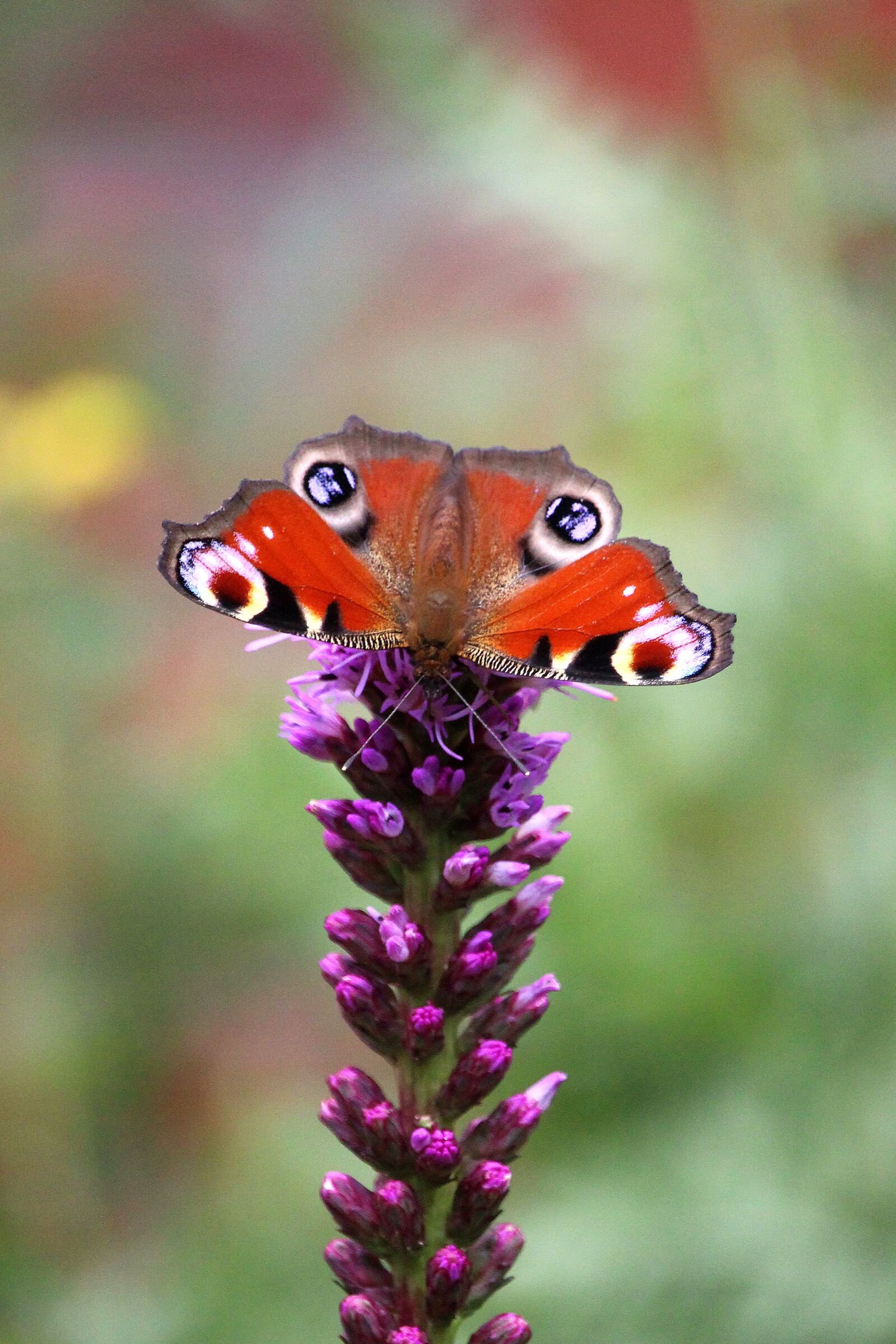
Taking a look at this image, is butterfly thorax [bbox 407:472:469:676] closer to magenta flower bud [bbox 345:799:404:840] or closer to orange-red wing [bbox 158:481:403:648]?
orange-red wing [bbox 158:481:403:648]

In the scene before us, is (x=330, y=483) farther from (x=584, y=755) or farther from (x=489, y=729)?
(x=584, y=755)

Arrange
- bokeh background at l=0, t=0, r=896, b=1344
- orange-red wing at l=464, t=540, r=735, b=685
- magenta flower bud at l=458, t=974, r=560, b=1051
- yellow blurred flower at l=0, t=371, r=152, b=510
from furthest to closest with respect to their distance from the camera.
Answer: yellow blurred flower at l=0, t=371, r=152, b=510
bokeh background at l=0, t=0, r=896, b=1344
magenta flower bud at l=458, t=974, r=560, b=1051
orange-red wing at l=464, t=540, r=735, b=685

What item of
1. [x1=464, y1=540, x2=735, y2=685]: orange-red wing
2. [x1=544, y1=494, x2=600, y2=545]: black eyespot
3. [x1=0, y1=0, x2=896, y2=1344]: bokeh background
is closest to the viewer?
[x1=464, y1=540, x2=735, y2=685]: orange-red wing

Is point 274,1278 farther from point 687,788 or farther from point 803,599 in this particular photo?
point 803,599

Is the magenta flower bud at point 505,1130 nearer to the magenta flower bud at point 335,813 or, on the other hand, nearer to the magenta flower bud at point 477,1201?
the magenta flower bud at point 477,1201

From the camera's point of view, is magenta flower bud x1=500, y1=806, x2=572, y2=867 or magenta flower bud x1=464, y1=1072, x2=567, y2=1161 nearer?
magenta flower bud x1=464, y1=1072, x2=567, y2=1161

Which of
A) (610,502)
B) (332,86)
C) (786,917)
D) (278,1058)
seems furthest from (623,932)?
(332,86)

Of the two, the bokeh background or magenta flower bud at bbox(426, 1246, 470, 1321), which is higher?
the bokeh background

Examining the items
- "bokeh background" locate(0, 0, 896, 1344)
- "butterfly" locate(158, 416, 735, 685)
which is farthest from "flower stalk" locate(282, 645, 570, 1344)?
"bokeh background" locate(0, 0, 896, 1344)

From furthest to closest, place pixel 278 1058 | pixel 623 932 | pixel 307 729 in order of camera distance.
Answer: pixel 278 1058 < pixel 623 932 < pixel 307 729
